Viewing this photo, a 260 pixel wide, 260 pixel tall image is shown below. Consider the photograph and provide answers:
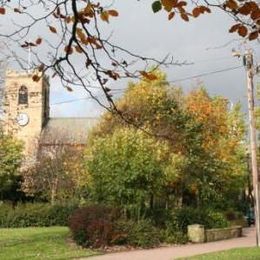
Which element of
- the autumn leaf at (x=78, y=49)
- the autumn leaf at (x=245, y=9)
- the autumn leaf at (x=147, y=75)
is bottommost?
the autumn leaf at (x=147, y=75)

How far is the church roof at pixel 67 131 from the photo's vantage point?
64.1 m

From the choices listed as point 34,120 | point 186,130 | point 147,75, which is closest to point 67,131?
point 34,120

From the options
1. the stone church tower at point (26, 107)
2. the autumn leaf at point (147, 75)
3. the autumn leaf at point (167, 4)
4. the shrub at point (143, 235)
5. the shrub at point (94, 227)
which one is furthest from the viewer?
the stone church tower at point (26, 107)

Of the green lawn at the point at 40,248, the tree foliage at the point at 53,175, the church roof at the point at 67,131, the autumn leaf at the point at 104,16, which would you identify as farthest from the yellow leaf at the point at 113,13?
the church roof at the point at 67,131

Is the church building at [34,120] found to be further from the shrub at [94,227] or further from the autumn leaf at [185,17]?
the shrub at [94,227]

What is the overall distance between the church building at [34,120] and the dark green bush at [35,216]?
5.13 metres

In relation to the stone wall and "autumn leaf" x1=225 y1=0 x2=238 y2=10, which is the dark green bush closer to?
the stone wall

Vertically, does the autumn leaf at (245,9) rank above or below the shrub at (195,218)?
above

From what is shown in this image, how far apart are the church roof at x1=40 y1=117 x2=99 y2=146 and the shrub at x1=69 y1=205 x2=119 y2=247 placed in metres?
35.3

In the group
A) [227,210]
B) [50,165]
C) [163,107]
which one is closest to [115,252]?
[163,107]

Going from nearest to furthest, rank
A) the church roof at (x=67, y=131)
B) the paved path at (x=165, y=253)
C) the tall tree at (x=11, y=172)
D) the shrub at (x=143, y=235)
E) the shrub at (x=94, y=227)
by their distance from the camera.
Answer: the paved path at (x=165, y=253) < the shrub at (x=94, y=227) < the shrub at (x=143, y=235) < the tall tree at (x=11, y=172) < the church roof at (x=67, y=131)

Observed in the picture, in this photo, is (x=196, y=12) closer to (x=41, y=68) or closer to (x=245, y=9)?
(x=245, y=9)

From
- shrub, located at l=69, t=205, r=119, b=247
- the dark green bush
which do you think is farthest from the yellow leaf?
the dark green bush

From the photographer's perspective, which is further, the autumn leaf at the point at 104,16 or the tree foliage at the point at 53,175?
the tree foliage at the point at 53,175
